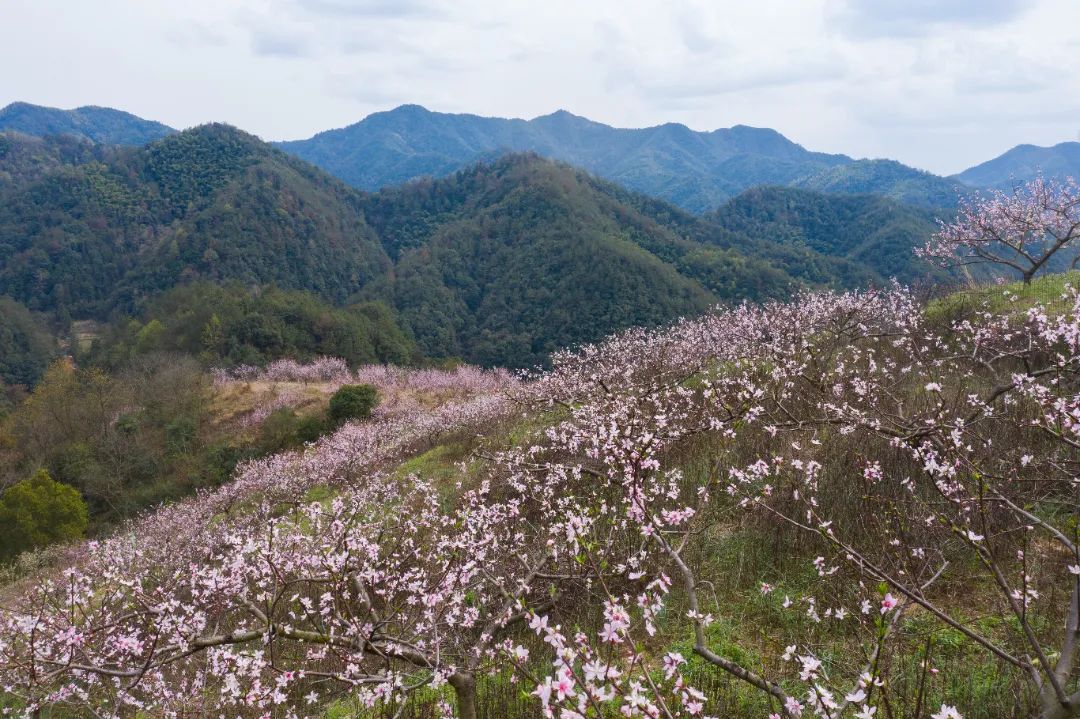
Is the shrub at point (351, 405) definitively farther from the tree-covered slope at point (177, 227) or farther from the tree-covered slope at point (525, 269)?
the tree-covered slope at point (177, 227)

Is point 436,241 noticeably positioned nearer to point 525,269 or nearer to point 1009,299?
point 525,269

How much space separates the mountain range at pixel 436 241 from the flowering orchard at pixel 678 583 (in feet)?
199

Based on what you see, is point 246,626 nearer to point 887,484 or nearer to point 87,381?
point 887,484

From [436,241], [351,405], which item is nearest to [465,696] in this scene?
[351,405]

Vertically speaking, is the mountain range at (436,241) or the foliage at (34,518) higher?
the mountain range at (436,241)

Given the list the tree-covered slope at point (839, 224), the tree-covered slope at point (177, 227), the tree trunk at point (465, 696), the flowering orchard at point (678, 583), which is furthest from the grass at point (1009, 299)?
the tree-covered slope at point (177, 227)

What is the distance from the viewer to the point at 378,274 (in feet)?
364

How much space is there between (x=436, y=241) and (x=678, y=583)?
109 meters

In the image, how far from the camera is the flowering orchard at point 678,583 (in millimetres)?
3215

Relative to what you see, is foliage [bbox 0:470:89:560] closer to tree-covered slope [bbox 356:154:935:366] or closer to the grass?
the grass

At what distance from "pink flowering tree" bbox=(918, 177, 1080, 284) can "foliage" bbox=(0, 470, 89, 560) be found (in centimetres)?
3296

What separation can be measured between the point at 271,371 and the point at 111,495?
58.4ft

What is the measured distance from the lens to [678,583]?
625 centimetres

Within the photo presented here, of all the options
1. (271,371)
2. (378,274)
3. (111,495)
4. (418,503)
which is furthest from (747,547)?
(378,274)
